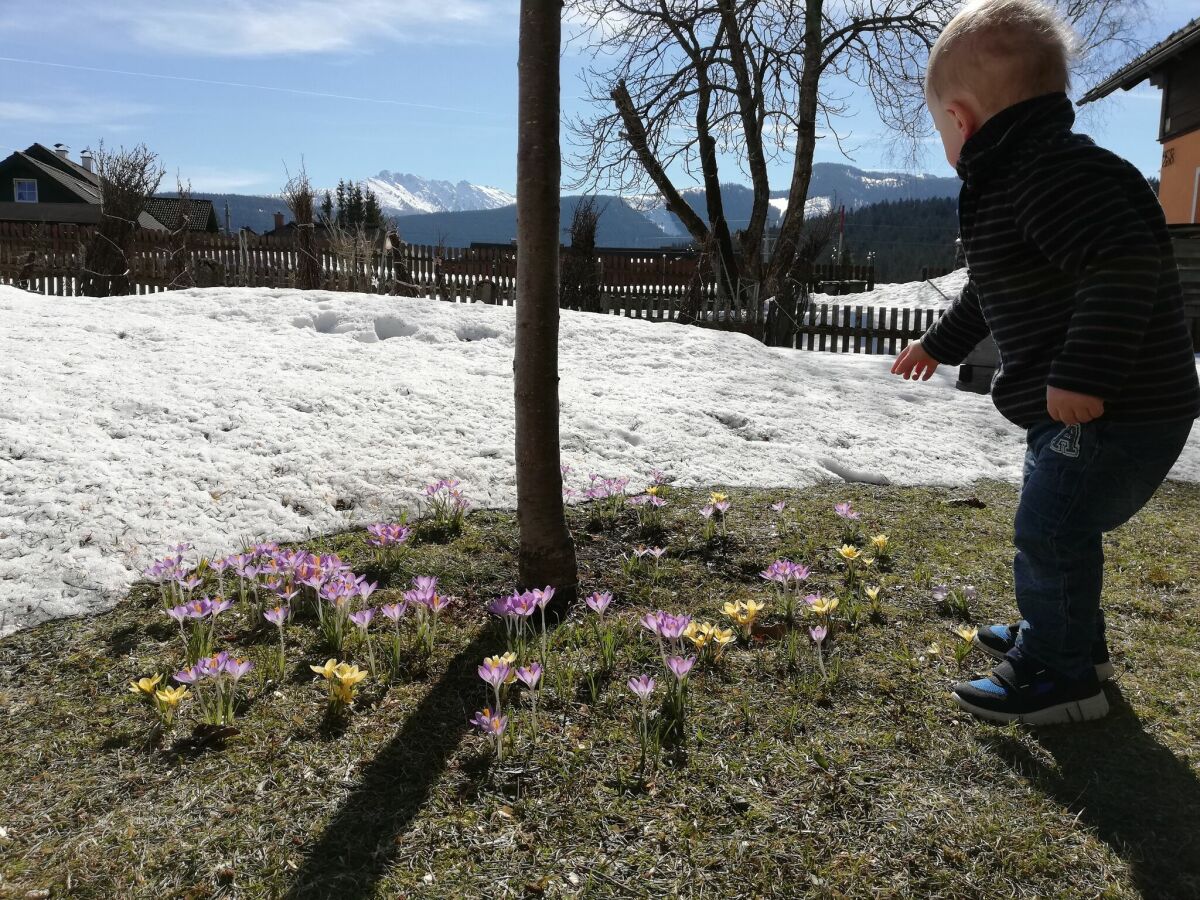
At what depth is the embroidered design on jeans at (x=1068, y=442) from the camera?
2.22 meters

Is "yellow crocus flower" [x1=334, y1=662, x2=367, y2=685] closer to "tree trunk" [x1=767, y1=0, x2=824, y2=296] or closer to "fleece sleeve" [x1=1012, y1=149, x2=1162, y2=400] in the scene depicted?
"fleece sleeve" [x1=1012, y1=149, x2=1162, y2=400]

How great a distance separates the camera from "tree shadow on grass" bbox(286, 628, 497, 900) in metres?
1.62

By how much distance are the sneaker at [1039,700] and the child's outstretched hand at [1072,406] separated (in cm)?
73

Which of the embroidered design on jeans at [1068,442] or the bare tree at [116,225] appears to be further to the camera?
the bare tree at [116,225]

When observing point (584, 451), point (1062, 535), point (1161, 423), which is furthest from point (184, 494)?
point (1161, 423)

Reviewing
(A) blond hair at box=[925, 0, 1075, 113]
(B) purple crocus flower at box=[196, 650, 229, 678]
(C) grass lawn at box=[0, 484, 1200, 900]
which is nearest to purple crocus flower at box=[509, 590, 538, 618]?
(C) grass lawn at box=[0, 484, 1200, 900]

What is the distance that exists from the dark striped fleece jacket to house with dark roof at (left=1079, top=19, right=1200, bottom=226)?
58.5 feet

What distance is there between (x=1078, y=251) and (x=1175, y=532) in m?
2.84

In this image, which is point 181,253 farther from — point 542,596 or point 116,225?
point 542,596

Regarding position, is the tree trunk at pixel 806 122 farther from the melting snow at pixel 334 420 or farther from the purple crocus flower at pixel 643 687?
the purple crocus flower at pixel 643 687

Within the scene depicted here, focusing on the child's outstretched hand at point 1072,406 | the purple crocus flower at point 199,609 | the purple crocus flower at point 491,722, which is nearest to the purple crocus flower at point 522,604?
the purple crocus flower at point 491,722

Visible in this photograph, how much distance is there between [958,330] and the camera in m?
2.88

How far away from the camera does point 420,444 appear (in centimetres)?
450

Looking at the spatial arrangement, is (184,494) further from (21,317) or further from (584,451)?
(21,317)
